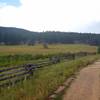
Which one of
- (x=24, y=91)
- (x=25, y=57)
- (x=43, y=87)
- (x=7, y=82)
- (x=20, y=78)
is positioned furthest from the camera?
(x=25, y=57)

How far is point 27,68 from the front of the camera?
70.6 feet

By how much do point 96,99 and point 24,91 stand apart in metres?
2.92

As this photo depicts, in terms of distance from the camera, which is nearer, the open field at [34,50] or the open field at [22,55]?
the open field at [22,55]

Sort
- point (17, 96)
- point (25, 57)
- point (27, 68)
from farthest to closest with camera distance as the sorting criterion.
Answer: point (25, 57)
point (27, 68)
point (17, 96)

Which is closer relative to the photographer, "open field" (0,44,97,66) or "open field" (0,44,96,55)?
"open field" (0,44,97,66)

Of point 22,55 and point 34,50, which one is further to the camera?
point 34,50

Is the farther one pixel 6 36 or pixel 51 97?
pixel 6 36

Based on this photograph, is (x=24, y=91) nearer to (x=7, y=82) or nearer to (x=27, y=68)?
(x=7, y=82)

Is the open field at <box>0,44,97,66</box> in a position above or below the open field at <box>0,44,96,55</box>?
above

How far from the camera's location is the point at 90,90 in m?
15.9

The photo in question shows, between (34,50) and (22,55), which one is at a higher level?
(22,55)

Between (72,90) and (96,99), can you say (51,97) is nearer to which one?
(96,99)

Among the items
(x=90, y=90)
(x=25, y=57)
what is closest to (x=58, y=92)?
(x=90, y=90)

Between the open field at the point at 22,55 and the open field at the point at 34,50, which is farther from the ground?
the open field at the point at 22,55
